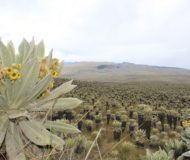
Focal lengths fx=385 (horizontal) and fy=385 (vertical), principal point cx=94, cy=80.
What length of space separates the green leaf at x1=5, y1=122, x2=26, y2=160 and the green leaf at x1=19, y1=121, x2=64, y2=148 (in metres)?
0.07

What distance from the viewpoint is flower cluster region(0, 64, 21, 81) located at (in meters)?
2.93

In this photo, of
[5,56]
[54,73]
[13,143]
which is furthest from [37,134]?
[5,56]

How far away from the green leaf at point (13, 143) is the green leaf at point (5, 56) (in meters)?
0.51

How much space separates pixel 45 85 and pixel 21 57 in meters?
0.44

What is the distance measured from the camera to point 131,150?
54.0 ft

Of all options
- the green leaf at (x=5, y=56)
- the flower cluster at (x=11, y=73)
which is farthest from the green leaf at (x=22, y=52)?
the flower cluster at (x=11, y=73)

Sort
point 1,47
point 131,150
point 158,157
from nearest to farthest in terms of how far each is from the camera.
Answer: point 1,47 < point 158,157 < point 131,150

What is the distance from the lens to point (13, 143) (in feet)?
9.64

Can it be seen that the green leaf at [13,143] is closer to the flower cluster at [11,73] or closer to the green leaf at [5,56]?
the flower cluster at [11,73]

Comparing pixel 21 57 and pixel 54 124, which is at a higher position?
pixel 21 57

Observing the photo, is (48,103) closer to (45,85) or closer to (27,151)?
(45,85)

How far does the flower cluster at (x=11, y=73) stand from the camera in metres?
2.93

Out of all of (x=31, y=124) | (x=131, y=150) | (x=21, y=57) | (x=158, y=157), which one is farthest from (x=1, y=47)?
(x=131, y=150)

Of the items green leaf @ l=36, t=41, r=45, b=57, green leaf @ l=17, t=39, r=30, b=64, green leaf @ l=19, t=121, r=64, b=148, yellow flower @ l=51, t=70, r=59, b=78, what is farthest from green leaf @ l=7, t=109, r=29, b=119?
green leaf @ l=36, t=41, r=45, b=57
